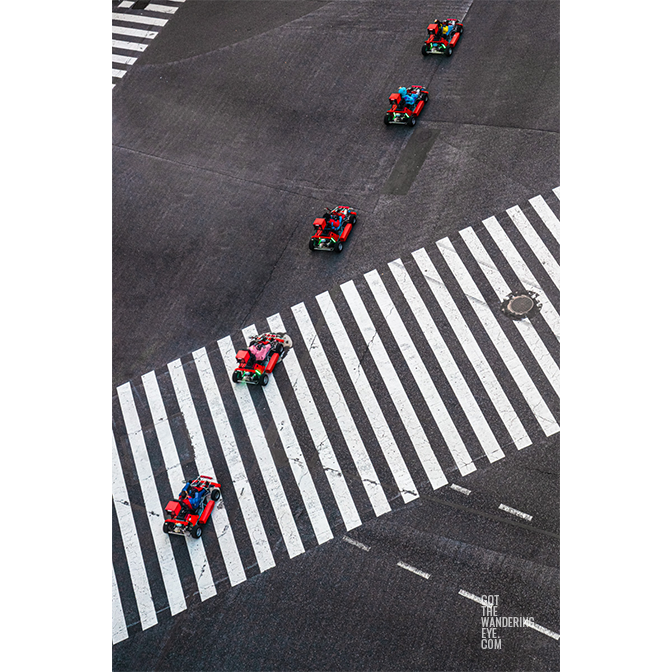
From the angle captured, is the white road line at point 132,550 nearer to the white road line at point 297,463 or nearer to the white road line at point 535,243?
the white road line at point 297,463

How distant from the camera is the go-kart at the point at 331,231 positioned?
34.5m

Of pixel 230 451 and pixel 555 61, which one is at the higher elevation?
pixel 555 61

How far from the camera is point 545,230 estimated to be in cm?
3394

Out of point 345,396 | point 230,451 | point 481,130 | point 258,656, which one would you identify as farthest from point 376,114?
point 258,656

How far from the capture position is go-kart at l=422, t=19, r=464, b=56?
40906 mm

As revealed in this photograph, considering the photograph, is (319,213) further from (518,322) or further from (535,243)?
(518,322)

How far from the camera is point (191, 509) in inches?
1107

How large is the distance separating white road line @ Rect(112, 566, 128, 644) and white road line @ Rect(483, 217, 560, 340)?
16.0 m

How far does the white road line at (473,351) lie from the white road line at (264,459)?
7.14 meters

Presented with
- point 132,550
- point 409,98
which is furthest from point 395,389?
point 409,98

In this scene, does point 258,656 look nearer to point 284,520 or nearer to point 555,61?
point 284,520

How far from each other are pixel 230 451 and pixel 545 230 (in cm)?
1379

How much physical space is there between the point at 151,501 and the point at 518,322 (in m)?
13.3

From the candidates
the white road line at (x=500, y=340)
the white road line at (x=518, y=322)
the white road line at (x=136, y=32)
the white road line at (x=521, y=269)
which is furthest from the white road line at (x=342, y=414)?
the white road line at (x=136, y=32)
